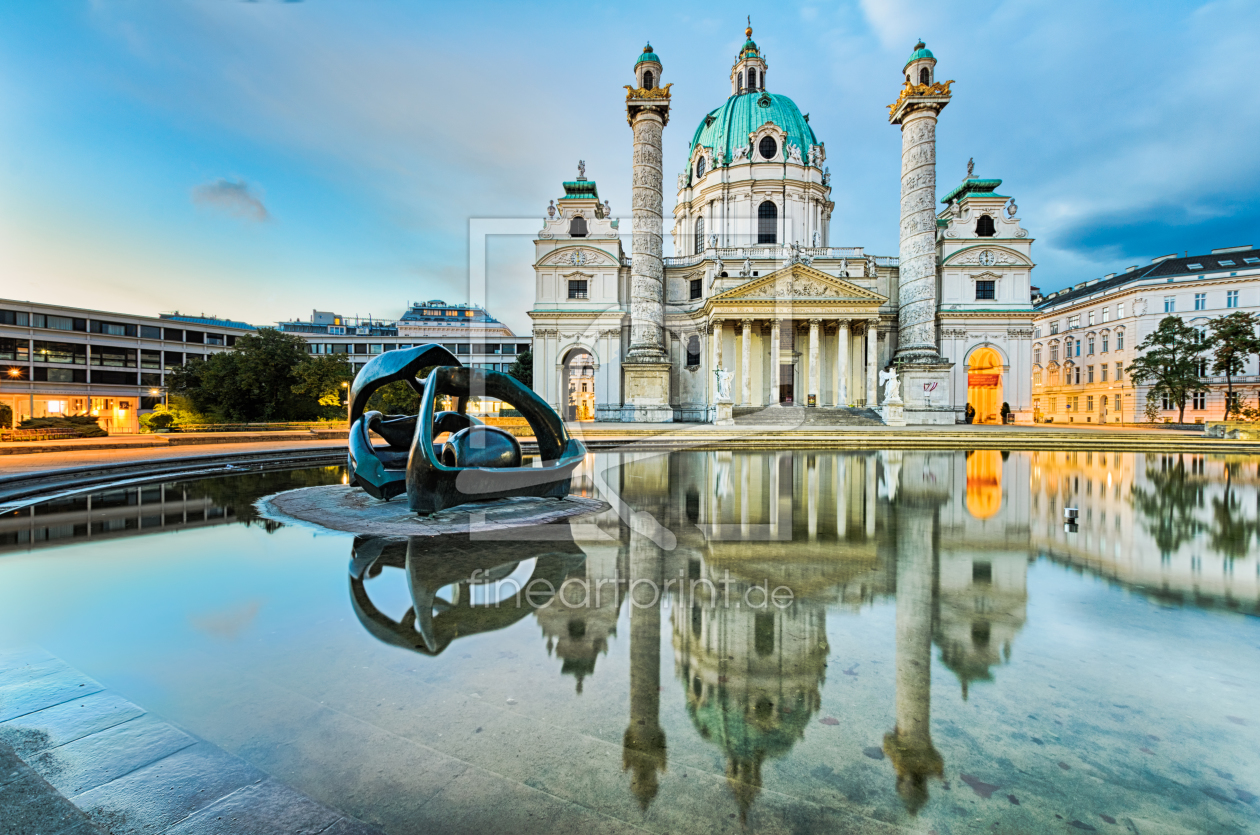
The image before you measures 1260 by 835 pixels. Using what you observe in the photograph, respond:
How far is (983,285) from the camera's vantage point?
140 feet

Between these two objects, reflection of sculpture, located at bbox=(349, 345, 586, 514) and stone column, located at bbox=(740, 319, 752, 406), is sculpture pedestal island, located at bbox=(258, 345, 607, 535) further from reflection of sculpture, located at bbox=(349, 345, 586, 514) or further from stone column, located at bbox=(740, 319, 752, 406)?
stone column, located at bbox=(740, 319, 752, 406)

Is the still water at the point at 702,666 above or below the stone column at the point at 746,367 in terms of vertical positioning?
below

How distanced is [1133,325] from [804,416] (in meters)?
40.1

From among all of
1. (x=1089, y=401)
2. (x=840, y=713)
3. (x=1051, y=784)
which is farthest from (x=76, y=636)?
(x=1089, y=401)

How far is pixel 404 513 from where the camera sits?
9031mm

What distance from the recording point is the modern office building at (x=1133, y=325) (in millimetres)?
46781

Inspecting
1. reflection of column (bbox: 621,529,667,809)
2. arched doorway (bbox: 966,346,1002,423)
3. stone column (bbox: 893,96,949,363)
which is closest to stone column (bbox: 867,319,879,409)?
stone column (bbox: 893,96,949,363)

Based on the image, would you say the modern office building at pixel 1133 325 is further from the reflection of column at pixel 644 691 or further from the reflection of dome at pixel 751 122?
the reflection of column at pixel 644 691

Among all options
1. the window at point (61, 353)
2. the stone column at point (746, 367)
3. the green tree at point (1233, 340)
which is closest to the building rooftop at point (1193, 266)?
the green tree at point (1233, 340)

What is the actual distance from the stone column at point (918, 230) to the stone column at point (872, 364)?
5.88 ft

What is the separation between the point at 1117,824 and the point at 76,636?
6.90m

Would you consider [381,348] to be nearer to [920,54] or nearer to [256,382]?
[256,382]

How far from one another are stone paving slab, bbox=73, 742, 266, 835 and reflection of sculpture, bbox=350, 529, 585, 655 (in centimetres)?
152

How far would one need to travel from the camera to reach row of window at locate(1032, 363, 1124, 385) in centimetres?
5050
